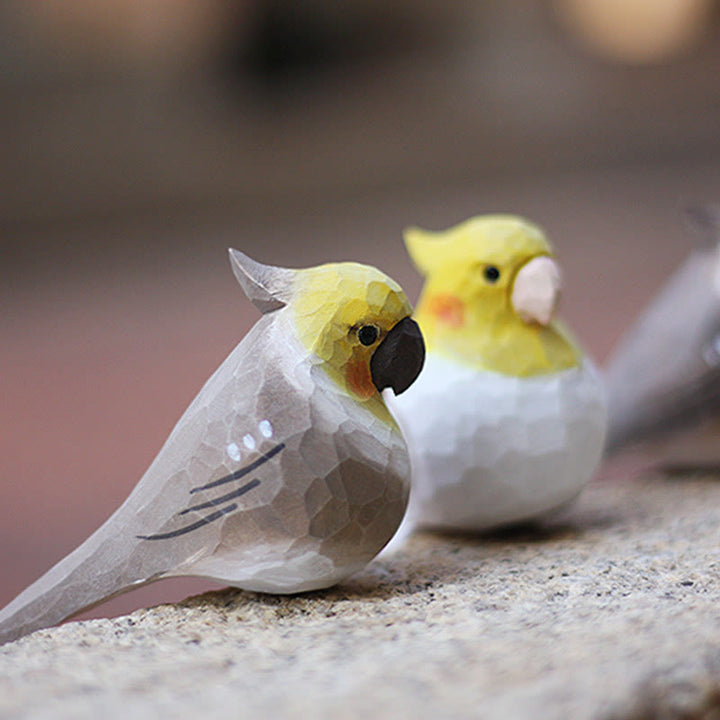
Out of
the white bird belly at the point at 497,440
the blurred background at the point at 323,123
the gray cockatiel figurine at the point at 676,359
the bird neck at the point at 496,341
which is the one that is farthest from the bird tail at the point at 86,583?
the blurred background at the point at 323,123

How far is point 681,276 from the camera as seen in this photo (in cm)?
205

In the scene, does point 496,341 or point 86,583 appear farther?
point 496,341

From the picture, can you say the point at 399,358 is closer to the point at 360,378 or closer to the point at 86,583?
the point at 360,378

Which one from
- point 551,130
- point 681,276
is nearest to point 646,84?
point 551,130

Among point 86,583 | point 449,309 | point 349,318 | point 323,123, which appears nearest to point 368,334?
Answer: point 349,318

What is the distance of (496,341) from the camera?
1580 millimetres

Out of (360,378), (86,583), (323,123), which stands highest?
(323,123)

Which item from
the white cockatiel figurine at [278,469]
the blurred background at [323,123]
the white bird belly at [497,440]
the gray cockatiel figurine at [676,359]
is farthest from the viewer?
the blurred background at [323,123]

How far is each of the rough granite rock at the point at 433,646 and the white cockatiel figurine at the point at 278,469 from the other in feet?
0.23

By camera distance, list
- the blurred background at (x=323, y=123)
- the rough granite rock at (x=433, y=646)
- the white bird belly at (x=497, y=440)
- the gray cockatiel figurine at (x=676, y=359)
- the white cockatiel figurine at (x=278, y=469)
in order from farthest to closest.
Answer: the blurred background at (x=323, y=123) → the gray cockatiel figurine at (x=676, y=359) → the white bird belly at (x=497, y=440) → the white cockatiel figurine at (x=278, y=469) → the rough granite rock at (x=433, y=646)

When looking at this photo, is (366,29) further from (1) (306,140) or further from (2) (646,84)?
(2) (646,84)

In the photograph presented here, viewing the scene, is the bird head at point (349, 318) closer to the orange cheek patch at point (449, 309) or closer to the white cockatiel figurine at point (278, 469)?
the white cockatiel figurine at point (278, 469)

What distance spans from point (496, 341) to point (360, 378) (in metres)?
0.35

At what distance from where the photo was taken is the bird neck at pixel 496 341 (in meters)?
1.57
